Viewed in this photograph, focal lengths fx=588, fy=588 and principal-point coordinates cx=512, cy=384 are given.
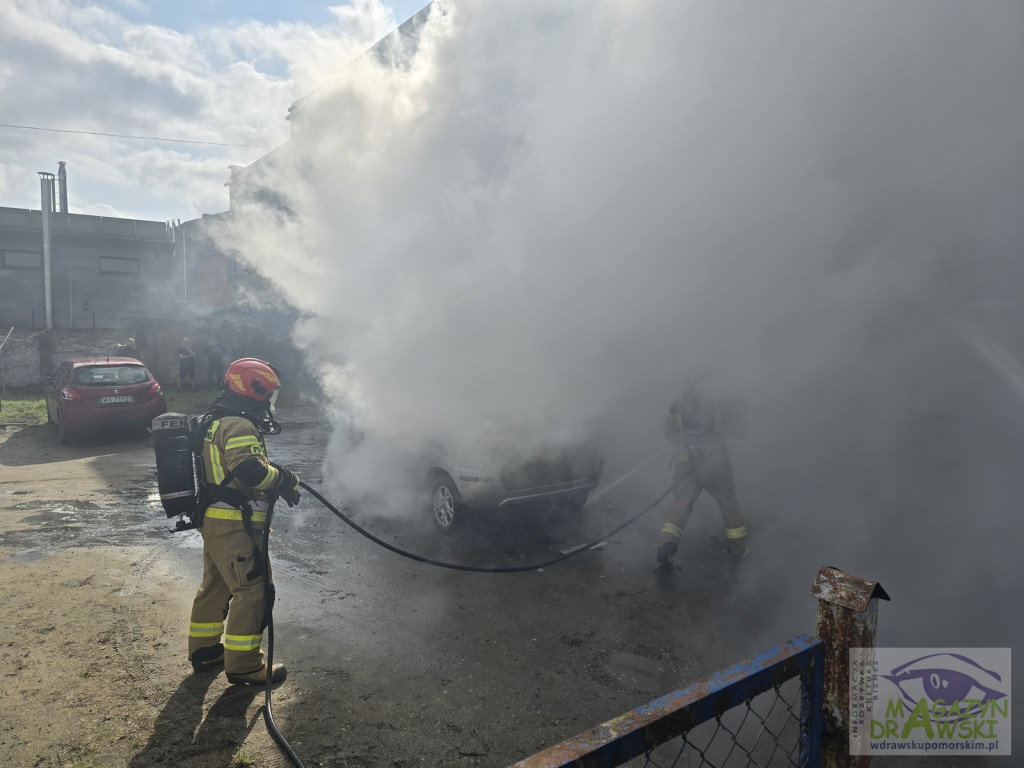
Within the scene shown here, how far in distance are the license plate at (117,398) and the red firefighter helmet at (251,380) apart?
867cm

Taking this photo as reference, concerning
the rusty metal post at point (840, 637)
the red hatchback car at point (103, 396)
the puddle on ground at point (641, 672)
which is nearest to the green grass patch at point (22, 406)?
the red hatchback car at point (103, 396)

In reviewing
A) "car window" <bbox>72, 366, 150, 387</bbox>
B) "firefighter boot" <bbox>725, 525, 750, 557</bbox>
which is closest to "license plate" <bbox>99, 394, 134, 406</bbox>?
"car window" <bbox>72, 366, 150, 387</bbox>

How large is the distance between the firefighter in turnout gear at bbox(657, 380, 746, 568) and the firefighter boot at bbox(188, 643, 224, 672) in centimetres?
364

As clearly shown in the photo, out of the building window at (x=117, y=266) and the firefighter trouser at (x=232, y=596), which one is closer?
the firefighter trouser at (x=232, y=596)

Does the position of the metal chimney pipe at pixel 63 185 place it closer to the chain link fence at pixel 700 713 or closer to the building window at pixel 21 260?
the building window at pixel 21 260

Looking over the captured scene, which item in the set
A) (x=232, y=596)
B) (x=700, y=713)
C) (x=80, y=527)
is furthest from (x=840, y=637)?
(x=80, y=527)

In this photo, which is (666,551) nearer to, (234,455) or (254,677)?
(254,677)

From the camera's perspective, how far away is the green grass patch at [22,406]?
42.5 feet

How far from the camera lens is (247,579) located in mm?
3547

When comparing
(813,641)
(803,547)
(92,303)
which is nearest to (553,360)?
(803,547)

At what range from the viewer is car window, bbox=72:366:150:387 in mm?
10695

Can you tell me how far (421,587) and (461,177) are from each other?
4127 millimetres

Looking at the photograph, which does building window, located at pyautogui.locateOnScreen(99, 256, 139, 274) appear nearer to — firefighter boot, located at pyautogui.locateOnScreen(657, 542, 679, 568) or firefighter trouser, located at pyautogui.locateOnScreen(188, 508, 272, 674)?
firefighter trouser, located at pyautogui.locateOnScreen(188, 508, 272, 674)

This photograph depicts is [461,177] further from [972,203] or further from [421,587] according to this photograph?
[972,203]
